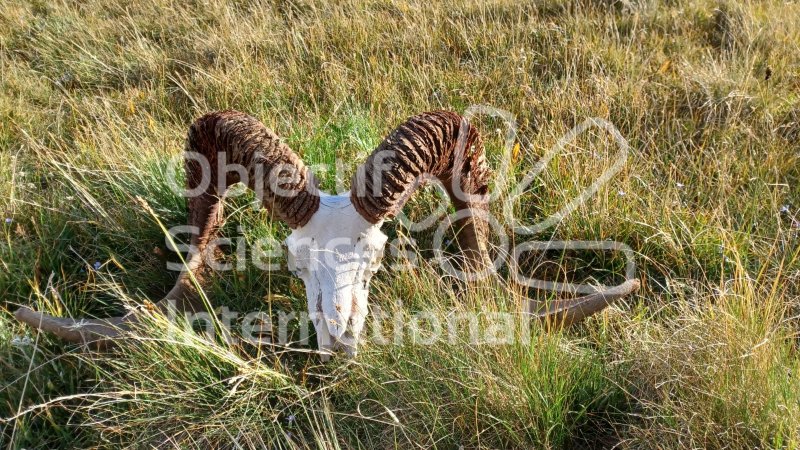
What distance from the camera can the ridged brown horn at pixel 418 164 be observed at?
10.5ft

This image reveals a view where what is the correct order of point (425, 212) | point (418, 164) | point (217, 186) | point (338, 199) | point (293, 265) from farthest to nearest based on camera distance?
1. point (425, 212)
2. point (217, 186)
3. point (293, 265)
4. point (338, 199)
5. point (418, 164)

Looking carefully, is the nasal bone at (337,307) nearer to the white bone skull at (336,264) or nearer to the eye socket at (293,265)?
the white bone skull at (336,264)

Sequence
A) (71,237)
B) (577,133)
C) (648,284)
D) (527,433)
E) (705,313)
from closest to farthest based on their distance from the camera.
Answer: (527,433) → (705,313) → (648,284) → (71,237) → (577,133)

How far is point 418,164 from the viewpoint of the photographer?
3238mm

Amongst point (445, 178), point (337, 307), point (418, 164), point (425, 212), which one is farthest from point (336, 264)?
point (425, 212)

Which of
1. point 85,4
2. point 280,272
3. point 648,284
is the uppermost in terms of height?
→ point 85,4

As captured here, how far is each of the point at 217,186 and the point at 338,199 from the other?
29.6 inches

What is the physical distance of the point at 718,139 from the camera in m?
5.12

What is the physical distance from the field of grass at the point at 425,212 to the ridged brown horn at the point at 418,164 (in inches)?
18.9

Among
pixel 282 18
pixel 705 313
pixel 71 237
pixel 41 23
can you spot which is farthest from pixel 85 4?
pixel 705 313

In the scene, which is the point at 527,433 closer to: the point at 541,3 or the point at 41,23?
the point at 541,3

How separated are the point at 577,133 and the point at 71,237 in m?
3.30

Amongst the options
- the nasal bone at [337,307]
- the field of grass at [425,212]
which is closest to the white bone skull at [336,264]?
the nasal bone at [337,307]

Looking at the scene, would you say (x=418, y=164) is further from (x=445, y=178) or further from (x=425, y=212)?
(x=425, y=212)
